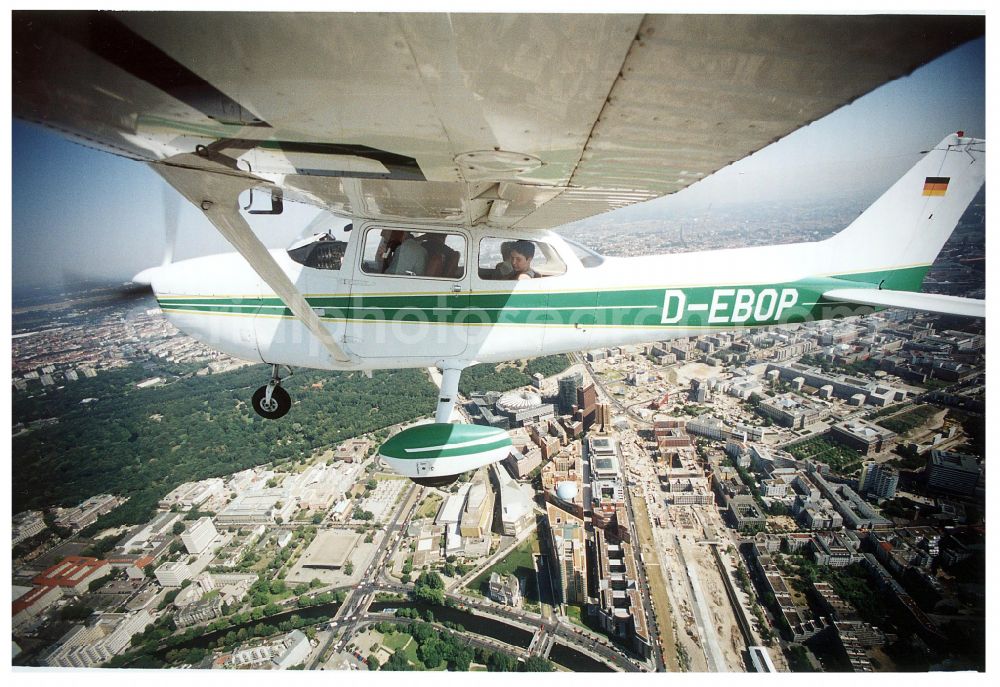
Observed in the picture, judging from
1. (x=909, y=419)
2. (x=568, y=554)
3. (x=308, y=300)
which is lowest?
(x=568, y=554)

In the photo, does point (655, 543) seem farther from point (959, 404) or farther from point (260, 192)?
point (260, 192)

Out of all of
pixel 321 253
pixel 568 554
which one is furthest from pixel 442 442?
pixel 568 554

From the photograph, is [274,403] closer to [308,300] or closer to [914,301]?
[308,300]

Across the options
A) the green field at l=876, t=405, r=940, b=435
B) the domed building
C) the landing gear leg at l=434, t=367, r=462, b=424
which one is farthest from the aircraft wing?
the green field at l=876, t=405, r=940, b=435

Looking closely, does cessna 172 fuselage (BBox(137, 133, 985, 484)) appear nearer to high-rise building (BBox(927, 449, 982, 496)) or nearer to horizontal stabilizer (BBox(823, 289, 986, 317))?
horizontal stabilizer (BBox(823, 289, 986, 317))

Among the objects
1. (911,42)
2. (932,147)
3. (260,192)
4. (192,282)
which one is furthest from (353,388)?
(932,147)

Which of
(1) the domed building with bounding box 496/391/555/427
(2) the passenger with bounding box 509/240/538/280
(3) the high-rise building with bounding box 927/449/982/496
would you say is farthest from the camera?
(1) the domed building with bounding box 496/391/555/427
